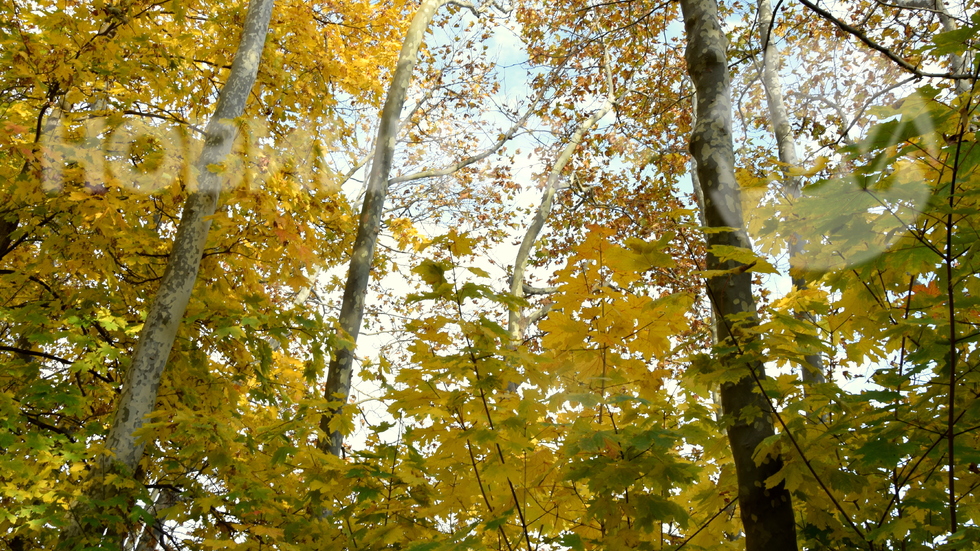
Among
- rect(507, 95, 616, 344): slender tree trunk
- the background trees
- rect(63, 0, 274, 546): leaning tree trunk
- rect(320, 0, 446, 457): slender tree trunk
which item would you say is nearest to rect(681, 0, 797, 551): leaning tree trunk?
the background trees

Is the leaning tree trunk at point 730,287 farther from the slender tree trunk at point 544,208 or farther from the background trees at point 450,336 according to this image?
the slender tree trunk at point 544,208

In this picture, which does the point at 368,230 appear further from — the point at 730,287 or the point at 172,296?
the point at 730,287

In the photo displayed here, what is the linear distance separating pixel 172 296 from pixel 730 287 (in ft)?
11.5

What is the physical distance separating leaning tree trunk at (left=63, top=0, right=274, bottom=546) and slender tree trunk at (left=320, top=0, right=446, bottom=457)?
1.21 m

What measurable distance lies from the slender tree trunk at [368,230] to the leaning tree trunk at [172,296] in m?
1.21

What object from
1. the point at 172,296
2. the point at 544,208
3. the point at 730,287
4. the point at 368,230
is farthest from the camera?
the point at 544,208

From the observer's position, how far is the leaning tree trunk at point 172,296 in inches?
130

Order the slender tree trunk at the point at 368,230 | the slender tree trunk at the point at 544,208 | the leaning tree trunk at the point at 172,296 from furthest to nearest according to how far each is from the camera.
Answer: the slender tree trunk at the point at 544,208 < the slender tree trunk at the point at 368,230 < the leaning tree trunk at the point at 172,296

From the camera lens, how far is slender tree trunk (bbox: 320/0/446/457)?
4957 mm

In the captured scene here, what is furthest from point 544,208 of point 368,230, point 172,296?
point 172,296

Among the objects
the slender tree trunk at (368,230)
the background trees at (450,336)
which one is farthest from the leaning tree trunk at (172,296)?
the slender tree trunk at (368,230)

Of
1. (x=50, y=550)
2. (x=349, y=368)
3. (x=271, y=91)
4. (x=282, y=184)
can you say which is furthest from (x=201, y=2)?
(x=50, y=550)

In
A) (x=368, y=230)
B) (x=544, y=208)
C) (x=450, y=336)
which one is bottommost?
(x=450, y=336)

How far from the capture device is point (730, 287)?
7.74 feet
